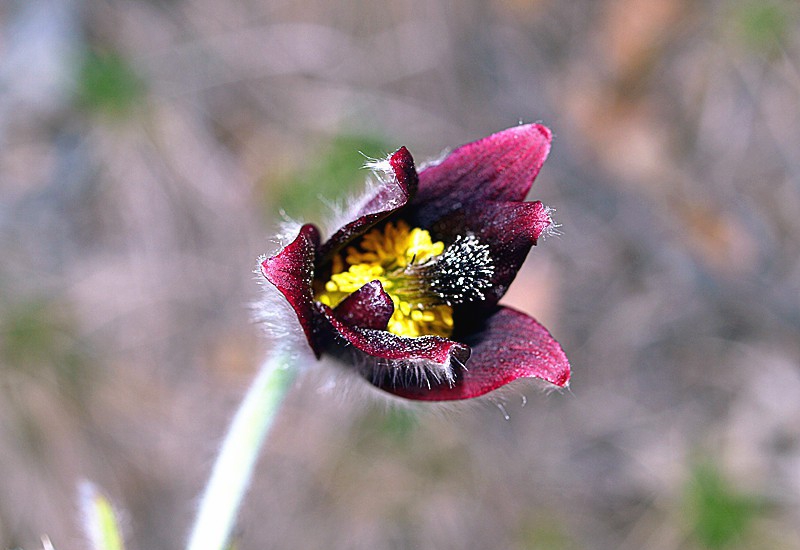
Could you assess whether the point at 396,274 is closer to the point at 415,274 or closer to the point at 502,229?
the point at 415,274

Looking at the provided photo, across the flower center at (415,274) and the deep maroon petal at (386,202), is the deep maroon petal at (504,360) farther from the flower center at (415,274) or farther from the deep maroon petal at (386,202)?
the deep maroon petal at (386,202)

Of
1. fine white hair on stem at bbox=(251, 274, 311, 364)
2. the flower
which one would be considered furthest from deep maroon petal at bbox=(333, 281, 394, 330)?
fine white hair on stem at bbox=(251, 274, 311, 364)

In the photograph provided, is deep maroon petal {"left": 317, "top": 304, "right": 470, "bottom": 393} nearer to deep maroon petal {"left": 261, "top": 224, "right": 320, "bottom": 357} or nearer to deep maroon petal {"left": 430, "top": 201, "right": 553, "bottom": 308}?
deep maroon petal {"left": 261, "top": 224, "right": 320, "bottom": 357}

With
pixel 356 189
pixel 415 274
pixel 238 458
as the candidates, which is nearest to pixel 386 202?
pixel 415 274

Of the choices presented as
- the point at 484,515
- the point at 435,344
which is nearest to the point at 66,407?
the point at 484,515

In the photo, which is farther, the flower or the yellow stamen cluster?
the yellow stamen cluster

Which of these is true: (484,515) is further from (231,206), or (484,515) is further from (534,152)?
(534,152)

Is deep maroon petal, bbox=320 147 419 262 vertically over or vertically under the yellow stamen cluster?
over
